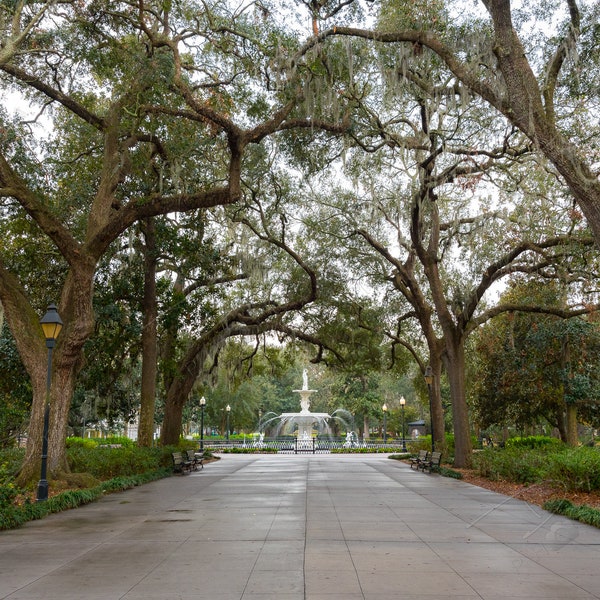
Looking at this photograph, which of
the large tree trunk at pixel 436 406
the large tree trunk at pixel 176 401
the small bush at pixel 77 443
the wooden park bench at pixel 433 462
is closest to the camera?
the wooden park bench at pixel 433 462

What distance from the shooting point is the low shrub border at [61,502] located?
8.91 meters

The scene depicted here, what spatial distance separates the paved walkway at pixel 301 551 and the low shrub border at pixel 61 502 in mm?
223

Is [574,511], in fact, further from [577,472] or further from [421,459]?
[421,459]

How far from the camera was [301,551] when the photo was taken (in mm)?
7148

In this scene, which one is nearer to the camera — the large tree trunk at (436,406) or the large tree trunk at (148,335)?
the large tree trunk at (148,335)

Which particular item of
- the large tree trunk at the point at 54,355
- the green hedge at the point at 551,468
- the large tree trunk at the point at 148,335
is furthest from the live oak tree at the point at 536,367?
the large tree trunk at the point at 54,355

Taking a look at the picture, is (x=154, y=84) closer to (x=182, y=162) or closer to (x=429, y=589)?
(x=182, y=162)

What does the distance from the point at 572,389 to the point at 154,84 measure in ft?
69.9

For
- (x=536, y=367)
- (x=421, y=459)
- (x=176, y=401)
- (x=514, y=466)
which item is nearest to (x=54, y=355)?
(x=176, y=401)

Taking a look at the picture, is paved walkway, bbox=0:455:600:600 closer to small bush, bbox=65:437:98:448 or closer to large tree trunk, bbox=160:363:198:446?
large tree trunk, bbox=160:363:198:446

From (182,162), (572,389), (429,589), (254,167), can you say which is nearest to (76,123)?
(182,162)

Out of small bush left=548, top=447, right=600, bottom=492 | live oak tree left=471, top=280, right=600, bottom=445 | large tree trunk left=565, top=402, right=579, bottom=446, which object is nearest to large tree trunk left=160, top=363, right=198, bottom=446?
live oak tree left=471, top=280, right=600, bottom=445

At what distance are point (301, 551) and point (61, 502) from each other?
572 cm

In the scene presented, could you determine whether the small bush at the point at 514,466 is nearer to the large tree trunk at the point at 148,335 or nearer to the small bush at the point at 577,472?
the small bush at the point at 577,472
